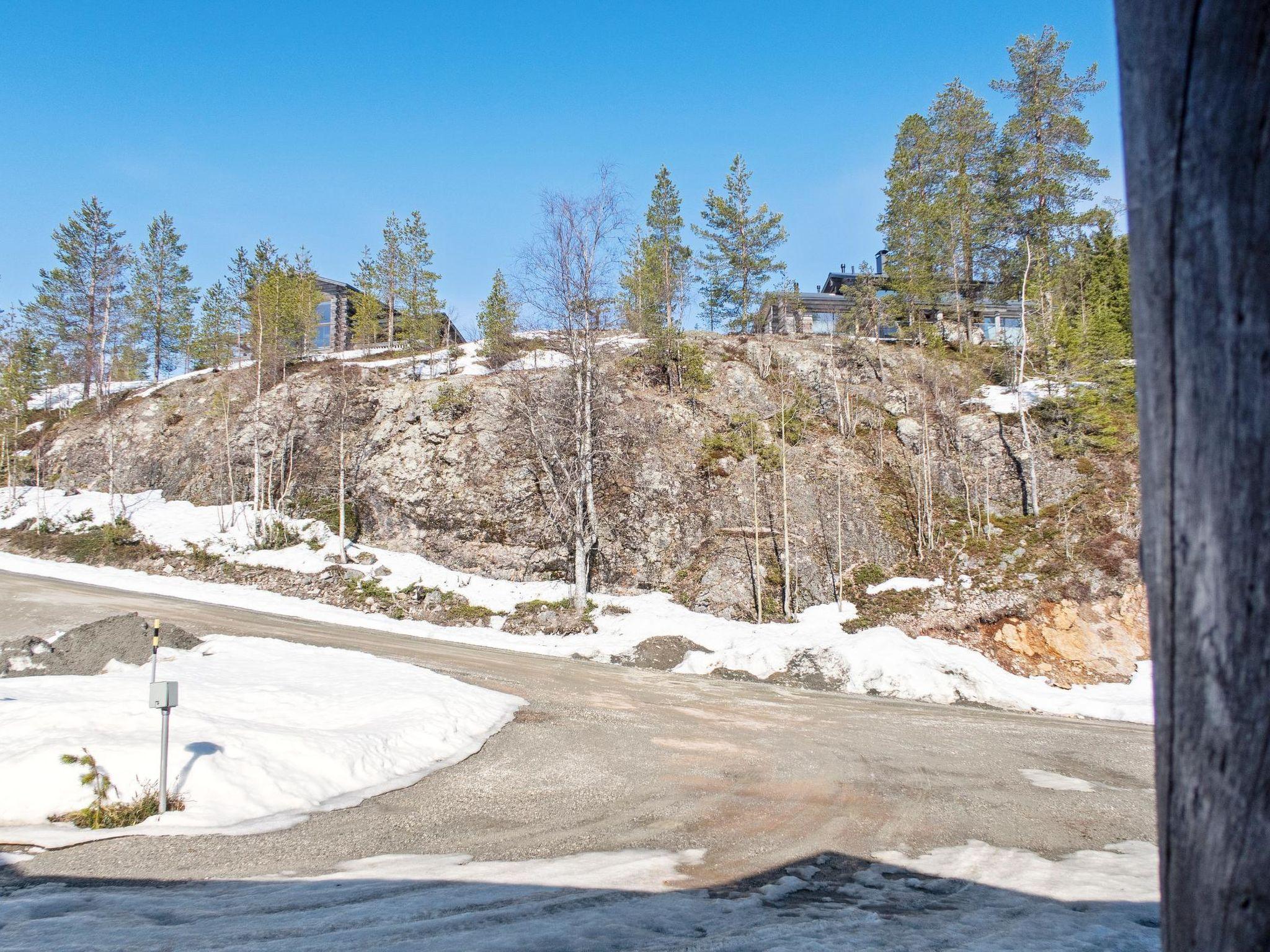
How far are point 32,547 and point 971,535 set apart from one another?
36.2 metres

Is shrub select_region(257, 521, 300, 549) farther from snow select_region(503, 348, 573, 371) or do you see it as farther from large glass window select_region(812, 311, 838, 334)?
large glass window select_region(812, 311, 838, 334)

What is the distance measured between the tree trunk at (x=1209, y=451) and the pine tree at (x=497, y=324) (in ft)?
125

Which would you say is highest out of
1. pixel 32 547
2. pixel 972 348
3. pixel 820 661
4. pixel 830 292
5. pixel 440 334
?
pixel 830 292

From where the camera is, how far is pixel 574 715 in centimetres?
1190

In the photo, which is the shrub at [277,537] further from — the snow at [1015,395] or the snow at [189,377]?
the snow at [1015,395]

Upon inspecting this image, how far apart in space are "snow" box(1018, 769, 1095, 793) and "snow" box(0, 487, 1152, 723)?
5797 mm

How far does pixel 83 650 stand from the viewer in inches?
509

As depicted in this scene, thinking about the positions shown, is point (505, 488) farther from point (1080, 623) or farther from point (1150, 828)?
point (1150, 828)

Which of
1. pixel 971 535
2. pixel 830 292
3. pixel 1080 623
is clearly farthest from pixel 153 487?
pixel 830 292

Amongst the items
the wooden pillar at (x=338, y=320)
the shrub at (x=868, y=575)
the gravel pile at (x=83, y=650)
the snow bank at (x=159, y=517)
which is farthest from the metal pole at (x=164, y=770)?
the wooden pillar at (x=338, y=320)

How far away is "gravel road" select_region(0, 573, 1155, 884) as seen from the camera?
6230 millimetres

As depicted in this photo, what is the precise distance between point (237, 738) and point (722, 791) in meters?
5.74

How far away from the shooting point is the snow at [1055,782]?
8586 millimetres

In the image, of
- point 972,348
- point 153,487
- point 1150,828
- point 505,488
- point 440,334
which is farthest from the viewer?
point 440,334
